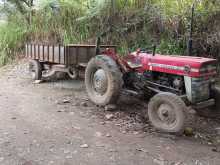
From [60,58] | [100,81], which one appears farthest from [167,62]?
[60,58]

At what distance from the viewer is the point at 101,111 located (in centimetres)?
532

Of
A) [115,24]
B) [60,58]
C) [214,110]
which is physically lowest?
[214,110]

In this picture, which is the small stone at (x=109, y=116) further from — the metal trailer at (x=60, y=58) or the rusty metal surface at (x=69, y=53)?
the rusty metal surface at (x=69, y=53)

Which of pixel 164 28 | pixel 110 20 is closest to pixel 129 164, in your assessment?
pixel 164 28

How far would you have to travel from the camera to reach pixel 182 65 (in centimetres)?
443

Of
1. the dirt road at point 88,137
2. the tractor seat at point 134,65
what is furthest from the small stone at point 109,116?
the tractor seat at point 134,65

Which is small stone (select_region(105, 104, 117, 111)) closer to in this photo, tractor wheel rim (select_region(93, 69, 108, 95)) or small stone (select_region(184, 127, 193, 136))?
tractor wheel rim (select_region(93, 69, 108, 95))

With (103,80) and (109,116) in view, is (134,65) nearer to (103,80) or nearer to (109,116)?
(103,80)

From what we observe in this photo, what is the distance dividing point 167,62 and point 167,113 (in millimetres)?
837

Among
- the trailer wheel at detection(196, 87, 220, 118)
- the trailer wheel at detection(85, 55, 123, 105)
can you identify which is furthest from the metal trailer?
the trailer wheel at detection(196, 87, 220, 118)

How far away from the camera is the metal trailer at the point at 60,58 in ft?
21.6

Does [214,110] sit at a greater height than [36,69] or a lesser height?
lesser

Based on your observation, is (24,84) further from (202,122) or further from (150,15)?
(202,122)

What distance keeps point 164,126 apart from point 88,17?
17.2ft
